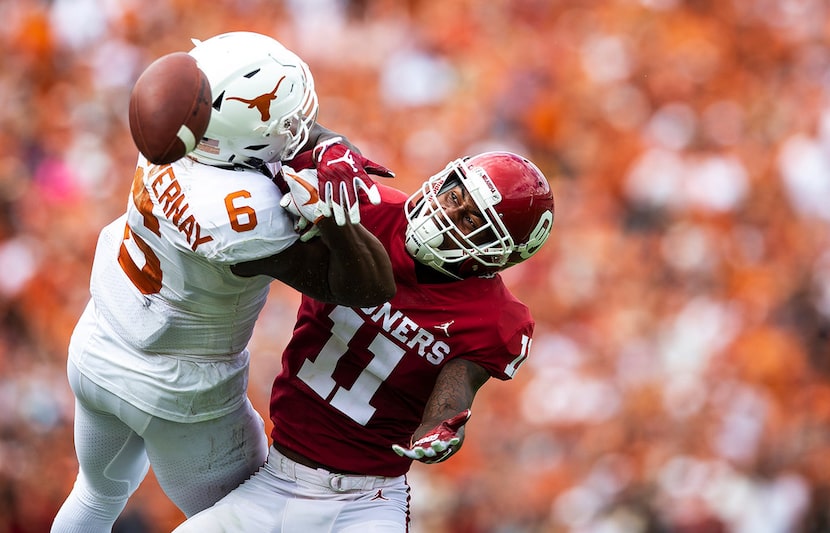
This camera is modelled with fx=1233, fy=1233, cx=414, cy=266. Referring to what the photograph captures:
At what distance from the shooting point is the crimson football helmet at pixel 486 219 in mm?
3193

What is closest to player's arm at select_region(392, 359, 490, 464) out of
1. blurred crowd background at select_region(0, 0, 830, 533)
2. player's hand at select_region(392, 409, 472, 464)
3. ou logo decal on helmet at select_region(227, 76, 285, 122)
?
player's hand at select_region(392, 409, 472, 464)

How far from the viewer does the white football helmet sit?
9.66 ft

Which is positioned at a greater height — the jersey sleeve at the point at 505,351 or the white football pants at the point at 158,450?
the jersey sleeve at the point at 505,351

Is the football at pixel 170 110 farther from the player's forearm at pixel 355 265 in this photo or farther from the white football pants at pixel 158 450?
the white football pants at pixel 158 450

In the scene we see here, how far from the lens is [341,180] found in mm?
2912

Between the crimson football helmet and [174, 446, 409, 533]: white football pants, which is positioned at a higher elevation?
the crimson football helmet

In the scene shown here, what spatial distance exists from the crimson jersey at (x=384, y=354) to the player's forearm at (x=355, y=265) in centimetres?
31

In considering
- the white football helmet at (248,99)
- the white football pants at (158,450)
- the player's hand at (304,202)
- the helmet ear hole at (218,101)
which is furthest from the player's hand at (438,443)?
the helmet ear hole at (218,101)

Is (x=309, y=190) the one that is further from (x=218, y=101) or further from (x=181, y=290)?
(x=181, y=290)

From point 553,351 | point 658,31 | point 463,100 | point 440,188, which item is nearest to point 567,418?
point 553,351

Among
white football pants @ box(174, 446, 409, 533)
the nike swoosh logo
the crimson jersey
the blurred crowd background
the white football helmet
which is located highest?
the white football helmet

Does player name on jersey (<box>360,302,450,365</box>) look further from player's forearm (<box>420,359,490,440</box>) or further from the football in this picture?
the football

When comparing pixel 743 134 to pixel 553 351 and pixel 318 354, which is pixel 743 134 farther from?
pixel 318 354

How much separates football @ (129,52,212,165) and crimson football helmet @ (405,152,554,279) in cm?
68
